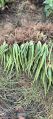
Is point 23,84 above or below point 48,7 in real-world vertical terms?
below

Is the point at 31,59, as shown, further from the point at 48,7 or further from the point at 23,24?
the point at 48,7

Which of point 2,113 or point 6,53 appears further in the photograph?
point 6,53

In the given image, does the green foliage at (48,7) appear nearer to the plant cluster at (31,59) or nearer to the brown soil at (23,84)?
the brown soil at (23,84)

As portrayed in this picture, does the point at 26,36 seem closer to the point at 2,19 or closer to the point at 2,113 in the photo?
the point at 2,19

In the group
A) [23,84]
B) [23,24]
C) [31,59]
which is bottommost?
[23,84]

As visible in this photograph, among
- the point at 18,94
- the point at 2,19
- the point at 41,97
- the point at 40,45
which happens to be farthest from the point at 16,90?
the point at 2,19

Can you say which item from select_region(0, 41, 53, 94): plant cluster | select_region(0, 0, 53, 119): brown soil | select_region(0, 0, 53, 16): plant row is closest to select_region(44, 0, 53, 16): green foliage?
select_region(0, 0, 53, 16): plant row

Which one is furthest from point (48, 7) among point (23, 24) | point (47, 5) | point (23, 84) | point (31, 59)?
point (23, 84)
